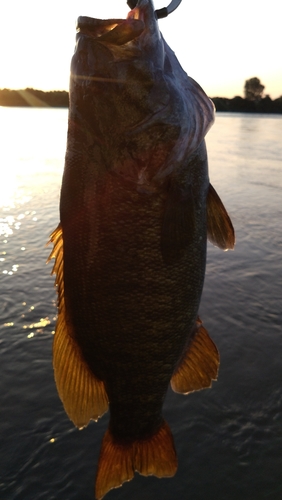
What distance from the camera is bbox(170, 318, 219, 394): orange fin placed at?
2.16 metres

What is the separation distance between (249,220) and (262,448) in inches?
241

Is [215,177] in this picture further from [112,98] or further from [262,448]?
[112,98]

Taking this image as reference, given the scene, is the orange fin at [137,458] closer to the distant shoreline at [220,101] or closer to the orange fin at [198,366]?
the orange fin at [198,366]

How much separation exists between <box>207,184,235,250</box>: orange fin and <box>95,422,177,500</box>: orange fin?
3.64 ft

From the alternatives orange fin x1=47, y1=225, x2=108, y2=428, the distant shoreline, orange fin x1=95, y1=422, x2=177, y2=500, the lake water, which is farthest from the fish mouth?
the distant shoreline

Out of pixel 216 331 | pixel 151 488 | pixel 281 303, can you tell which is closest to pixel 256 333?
pixel 216 331

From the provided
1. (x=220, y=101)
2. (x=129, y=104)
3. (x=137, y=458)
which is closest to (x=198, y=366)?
(x=137, y=458)

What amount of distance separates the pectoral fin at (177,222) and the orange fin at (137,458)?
110 cm

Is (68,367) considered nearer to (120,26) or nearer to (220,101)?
(120,26)

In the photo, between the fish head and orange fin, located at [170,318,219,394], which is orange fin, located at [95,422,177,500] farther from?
the fish head

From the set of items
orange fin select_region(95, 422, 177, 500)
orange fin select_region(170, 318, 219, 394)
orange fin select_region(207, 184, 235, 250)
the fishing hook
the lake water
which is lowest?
the lake water

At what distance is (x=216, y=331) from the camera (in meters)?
5.04

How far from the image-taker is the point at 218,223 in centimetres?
196

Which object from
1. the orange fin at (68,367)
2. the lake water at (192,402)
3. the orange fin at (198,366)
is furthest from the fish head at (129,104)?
the lake water at (192,402)
